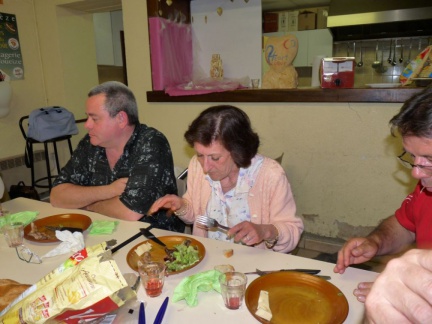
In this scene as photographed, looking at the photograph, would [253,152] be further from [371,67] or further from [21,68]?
[371,67]

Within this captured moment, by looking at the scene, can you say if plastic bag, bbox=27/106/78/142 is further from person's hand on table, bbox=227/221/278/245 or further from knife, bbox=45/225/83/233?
person's hand on table, bbox=227/221/278/245

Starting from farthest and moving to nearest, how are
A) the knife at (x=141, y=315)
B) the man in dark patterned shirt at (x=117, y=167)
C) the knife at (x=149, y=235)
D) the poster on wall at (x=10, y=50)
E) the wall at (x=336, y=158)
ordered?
the poster on wall at (x=10, y=50)
the wall at (x=336, y=158)
the man in dark patterned shirt at (x=117, y=167)
the knife at (x=149, y=235)
the knife at (x=141, y=315)

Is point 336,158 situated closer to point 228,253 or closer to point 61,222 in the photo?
point 228,253

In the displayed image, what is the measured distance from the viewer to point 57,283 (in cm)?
78

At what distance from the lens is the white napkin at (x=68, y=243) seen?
51.5 inches

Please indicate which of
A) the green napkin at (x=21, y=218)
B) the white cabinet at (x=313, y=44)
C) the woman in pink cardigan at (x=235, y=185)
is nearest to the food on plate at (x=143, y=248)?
the woman in pink cardigan at (x=235, y=185)

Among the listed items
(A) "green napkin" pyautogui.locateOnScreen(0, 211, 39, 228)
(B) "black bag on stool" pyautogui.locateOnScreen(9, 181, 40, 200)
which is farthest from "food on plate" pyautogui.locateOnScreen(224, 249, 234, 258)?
(B) "black bag on stool" pyautogui.locateOnScreen(9, 181, 40, 200)

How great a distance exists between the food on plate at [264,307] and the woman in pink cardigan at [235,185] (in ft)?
1.22

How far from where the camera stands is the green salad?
120 cm

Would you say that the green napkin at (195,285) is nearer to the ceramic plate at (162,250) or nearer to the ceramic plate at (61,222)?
the ceramic plate at (162,250)

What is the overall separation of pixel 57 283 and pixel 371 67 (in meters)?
5.04

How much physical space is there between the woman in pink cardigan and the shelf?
3.75ft

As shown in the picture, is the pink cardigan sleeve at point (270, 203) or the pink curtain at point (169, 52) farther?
the pink curtain at point (169, 52)

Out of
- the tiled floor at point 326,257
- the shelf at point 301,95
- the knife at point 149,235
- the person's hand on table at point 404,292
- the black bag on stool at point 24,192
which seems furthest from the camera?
the black bag on stool at point 24,192
